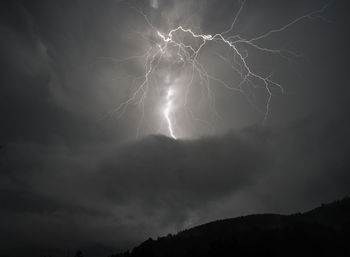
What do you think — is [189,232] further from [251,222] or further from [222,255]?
[222,255]

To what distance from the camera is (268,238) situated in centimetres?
8350

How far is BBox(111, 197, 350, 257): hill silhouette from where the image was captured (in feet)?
250

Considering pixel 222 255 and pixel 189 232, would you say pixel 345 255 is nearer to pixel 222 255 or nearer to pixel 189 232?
pixel 222 255

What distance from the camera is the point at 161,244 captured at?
353ft

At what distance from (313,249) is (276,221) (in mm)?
33558

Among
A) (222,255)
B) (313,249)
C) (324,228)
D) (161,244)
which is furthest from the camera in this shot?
(161,244)

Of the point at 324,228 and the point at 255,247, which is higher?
the point at 324,228

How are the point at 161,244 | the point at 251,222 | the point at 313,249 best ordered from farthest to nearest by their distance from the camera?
1. the point at 251,222
2. the point at 161,244
3. the point at 313,249

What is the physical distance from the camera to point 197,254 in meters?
81.3

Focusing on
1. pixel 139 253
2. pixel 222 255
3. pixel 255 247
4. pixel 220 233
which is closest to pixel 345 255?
pixel 255 247

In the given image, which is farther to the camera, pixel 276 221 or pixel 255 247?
pixel 276 221

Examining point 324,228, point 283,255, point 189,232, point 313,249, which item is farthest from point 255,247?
point 189,232

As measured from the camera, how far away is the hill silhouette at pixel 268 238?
76.1 meters

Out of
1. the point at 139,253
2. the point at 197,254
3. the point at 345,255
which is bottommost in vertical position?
the point at 345,255
